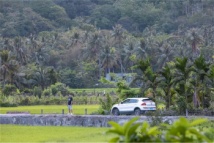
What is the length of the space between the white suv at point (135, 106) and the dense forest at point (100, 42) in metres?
1.62

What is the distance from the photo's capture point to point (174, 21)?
14750cm

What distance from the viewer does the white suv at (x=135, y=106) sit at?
119ft

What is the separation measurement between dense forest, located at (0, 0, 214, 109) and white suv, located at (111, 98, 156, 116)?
1.62 m

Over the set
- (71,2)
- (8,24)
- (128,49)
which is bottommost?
(128,49)

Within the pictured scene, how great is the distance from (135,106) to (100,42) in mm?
74783

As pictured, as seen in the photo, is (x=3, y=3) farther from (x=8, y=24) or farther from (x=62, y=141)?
(x=62, y=141)

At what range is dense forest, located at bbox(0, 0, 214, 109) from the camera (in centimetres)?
→ 8194


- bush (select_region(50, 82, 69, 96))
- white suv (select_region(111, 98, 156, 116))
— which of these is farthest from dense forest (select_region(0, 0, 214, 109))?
bush (select_region(50, 82, 69, 96))

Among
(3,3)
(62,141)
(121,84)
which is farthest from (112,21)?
(62,141)

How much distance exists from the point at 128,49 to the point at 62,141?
85.5 metres

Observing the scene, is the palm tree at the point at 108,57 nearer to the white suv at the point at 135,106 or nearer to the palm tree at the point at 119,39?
the palm tree at the point at 119,39

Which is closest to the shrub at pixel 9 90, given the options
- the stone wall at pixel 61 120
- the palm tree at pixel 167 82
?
the stone wall at pixel 61 120

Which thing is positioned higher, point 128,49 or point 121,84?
point 128,49

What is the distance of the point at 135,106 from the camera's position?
3647 cm
